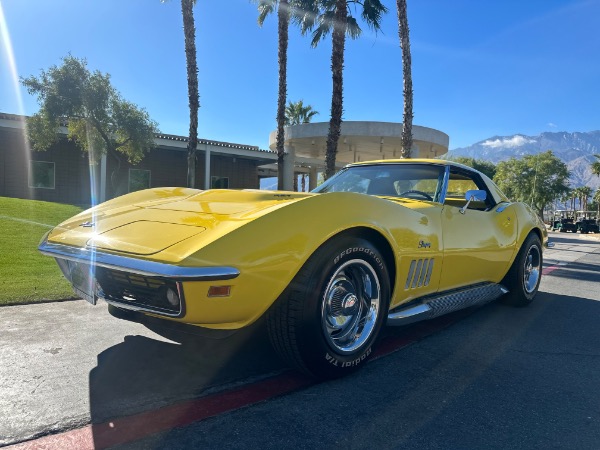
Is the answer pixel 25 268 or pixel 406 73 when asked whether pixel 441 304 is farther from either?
pixel 406 73

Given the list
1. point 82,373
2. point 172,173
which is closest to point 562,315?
point 82,373

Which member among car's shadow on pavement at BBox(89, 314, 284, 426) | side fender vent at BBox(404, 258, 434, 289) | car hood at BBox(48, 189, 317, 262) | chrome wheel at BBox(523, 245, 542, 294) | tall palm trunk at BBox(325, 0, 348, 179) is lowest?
car's shadow on pavement at BBox(89, 314, 284, 426)

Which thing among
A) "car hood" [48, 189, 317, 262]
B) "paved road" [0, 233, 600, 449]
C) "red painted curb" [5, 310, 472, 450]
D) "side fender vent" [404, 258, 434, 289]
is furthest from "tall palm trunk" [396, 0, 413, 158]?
"red painted curb" [5, 310, 472, 450]

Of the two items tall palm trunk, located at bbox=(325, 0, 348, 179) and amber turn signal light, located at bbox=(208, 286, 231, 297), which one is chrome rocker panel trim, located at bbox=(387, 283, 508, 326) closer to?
amber turn signal light, located at bbox=(208, 286, 231, 297)

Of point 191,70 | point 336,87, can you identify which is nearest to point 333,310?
point 336,87

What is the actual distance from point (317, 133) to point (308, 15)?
573cm

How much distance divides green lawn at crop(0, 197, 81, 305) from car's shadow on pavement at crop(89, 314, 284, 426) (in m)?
1.70

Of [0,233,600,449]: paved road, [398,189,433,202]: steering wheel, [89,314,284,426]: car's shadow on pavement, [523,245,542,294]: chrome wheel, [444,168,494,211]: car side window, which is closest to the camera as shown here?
[0,233,600,449]: paved road

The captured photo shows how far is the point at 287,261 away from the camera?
2113 mm

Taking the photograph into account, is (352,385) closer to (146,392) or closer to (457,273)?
(146,392)

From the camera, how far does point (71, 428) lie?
5.92ft

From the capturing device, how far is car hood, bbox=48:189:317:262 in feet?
7.00

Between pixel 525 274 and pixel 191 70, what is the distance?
11619mm

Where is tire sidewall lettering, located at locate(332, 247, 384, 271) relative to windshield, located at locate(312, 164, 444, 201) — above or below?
below
